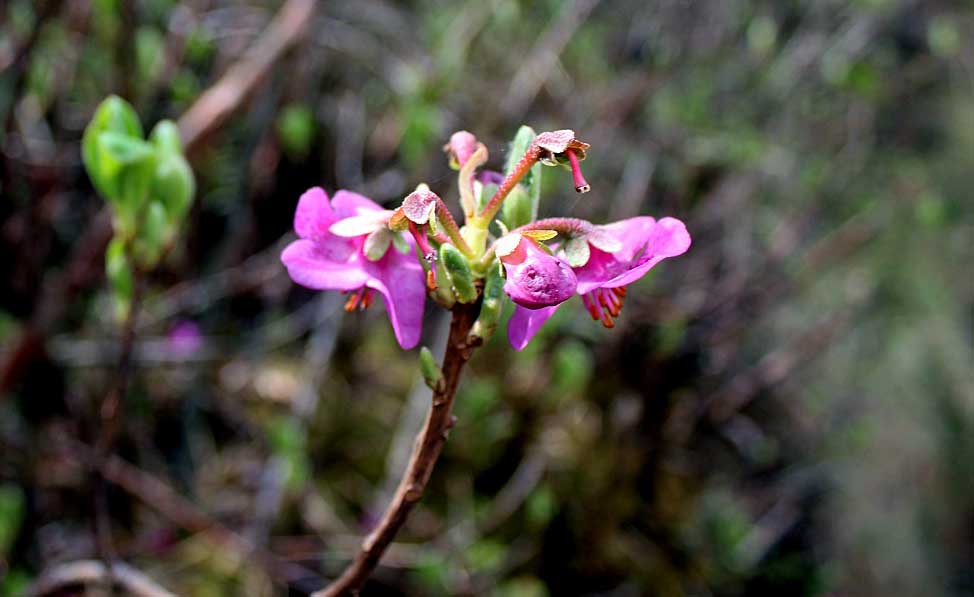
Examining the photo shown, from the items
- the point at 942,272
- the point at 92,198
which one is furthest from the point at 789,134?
the point at 92,198

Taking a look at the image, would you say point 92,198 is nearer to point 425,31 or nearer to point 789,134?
point 425,31

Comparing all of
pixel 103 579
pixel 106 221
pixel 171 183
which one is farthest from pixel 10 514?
pixel 171 183

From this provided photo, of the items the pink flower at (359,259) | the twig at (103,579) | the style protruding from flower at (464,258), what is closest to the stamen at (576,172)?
the style protruding from flower at (464,258)

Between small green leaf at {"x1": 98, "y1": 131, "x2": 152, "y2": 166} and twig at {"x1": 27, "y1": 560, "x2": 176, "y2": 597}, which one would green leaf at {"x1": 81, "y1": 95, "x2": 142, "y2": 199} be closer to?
small green leaf at {"x1": 98, "y1": 131, "x2": 152, "y2": 166}

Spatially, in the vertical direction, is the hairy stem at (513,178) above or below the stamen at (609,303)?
above

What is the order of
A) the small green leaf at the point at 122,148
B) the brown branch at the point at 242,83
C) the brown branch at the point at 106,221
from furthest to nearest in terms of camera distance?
the brown branch at the point at 242,83 → the brown branch at the point at 106,221 → the small green leaf at the point at 122,148

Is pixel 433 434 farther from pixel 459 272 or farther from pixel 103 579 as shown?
pixel 103 579

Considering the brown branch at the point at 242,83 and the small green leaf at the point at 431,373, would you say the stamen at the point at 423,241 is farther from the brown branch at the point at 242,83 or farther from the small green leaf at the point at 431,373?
the brown branch at the point at 242,83
